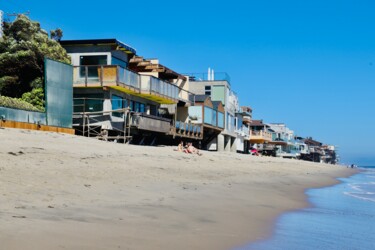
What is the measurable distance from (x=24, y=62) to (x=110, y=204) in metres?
18.6

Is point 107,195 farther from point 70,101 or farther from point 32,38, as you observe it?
point 32,38

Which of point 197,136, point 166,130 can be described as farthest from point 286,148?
point 166,130

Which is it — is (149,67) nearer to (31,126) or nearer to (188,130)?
(188,130)

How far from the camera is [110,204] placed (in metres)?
8.03

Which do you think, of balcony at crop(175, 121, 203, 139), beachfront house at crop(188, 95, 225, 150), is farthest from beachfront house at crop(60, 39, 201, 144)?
beachfront house at crop(188, 95, 225, 150)

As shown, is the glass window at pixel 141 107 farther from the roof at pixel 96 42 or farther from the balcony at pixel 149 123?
the roof at pixel 96 42

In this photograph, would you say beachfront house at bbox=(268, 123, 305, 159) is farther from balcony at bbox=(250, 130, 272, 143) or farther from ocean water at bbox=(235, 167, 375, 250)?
ocean water at bbox=(235, 167, 375, 250)

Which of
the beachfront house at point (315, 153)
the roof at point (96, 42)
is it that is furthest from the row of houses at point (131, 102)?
the beachfront house at point (315, 153)

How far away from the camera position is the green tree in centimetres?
2417

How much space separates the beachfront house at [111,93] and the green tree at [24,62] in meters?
1.66

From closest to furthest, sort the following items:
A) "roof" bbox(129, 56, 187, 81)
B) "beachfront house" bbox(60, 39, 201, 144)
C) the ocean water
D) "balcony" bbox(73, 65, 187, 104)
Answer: the ocean water
"beachfront house" bbox(60, 39, 201, 144)
"balcony" bbox(73, 65, 187, 104)
"roof" bbox(129, 56, 187, 81)

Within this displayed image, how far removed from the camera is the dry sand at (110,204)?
18.1 ft

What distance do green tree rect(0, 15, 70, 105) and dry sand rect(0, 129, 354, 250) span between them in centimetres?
1073

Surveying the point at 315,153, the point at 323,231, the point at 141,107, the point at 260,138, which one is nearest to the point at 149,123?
the point at 141,107
